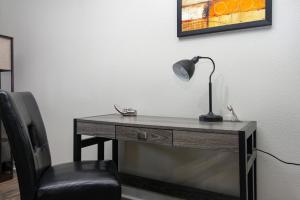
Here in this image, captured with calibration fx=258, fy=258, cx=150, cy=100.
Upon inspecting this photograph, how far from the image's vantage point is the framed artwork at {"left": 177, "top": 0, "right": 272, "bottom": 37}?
1569 mm

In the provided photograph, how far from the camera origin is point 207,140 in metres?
1.28

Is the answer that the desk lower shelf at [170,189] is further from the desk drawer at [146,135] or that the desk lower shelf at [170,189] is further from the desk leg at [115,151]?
the desk drawer at [146,135]

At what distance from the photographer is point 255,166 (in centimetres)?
163

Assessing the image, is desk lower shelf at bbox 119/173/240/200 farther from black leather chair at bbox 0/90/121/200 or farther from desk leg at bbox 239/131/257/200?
black leather chair at bbox 0/90/121/200

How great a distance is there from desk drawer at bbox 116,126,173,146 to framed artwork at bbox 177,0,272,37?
2.55ft

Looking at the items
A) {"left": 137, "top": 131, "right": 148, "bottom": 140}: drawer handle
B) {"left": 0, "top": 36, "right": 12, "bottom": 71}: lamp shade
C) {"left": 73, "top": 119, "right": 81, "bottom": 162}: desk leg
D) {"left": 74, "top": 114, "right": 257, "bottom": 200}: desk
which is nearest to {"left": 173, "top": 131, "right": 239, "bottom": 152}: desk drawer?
{"left": 74, "top": 114, "right": 257, "bottom": 200}: desk

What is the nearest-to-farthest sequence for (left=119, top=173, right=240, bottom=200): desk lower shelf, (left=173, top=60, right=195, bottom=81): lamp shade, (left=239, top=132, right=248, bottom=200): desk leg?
1. (left=239, top=132, right=248, bottom=200): desk leg
2. (left=173, top=60, right=195, bottom=81): lamp shade
3. (left=119, top=173, right=240, bottom=200): desk lower shelf

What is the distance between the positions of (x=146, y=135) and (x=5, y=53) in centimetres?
184

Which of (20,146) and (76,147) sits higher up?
(20,146)

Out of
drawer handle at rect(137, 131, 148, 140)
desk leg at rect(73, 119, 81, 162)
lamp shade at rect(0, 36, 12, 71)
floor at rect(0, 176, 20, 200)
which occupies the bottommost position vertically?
floor at rect(0, 176, 20, 200)

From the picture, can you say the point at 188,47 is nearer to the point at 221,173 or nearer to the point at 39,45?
the point at 221,173

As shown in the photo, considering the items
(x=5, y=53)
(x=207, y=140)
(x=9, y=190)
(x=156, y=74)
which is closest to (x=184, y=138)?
(x=207, y=140)

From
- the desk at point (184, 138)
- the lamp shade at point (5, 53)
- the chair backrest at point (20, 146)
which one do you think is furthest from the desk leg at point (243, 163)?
the lamp shade at point (5, 53)

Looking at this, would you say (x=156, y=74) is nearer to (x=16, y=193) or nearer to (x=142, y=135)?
(x=142, y=135)
